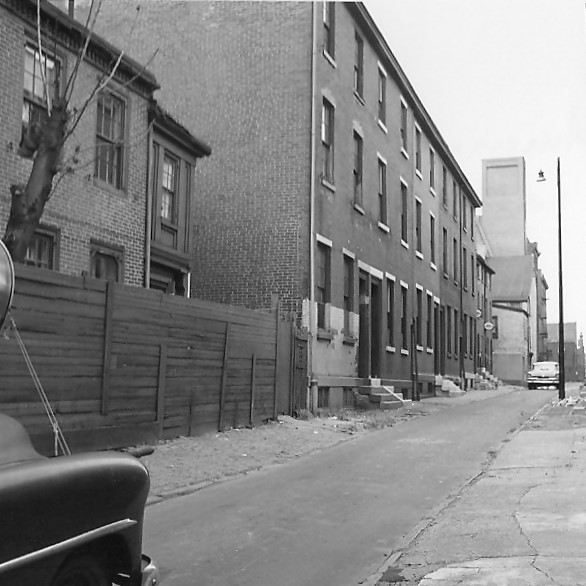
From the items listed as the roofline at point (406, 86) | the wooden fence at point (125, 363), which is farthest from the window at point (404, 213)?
Result: the wooden fence at point (125, 363)

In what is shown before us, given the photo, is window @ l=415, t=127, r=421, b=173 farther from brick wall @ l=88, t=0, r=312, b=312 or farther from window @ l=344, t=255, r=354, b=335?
brick wall @ l=88, t=0, r=312, b=312

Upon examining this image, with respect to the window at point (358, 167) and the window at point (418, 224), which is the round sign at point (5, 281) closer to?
the window at point (358, 167)

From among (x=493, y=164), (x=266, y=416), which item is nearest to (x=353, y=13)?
(x=266, y=416)

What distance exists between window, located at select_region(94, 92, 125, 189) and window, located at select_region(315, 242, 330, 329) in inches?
224

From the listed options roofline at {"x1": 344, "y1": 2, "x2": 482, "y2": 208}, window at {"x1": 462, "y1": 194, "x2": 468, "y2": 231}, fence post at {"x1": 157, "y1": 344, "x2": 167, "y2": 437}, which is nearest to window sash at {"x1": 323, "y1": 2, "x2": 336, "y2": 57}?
roofline at {"x1": 344, "y1": 2, "x2": 482, "y2": 208}

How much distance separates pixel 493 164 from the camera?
231 feet

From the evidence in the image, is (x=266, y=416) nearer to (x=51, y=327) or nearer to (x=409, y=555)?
(x=51, y=327)

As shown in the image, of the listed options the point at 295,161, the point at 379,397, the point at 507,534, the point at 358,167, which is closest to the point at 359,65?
the point at 358,167

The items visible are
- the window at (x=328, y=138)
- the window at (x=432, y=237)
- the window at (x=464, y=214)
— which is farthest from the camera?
the window at (x=464, y=214)

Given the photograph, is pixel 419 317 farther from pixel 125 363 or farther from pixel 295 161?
pixel 125 363

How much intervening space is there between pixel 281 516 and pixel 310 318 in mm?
10654

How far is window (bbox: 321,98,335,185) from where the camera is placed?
65.3 feet

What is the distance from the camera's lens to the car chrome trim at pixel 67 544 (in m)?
2.91

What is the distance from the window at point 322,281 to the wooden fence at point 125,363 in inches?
158
